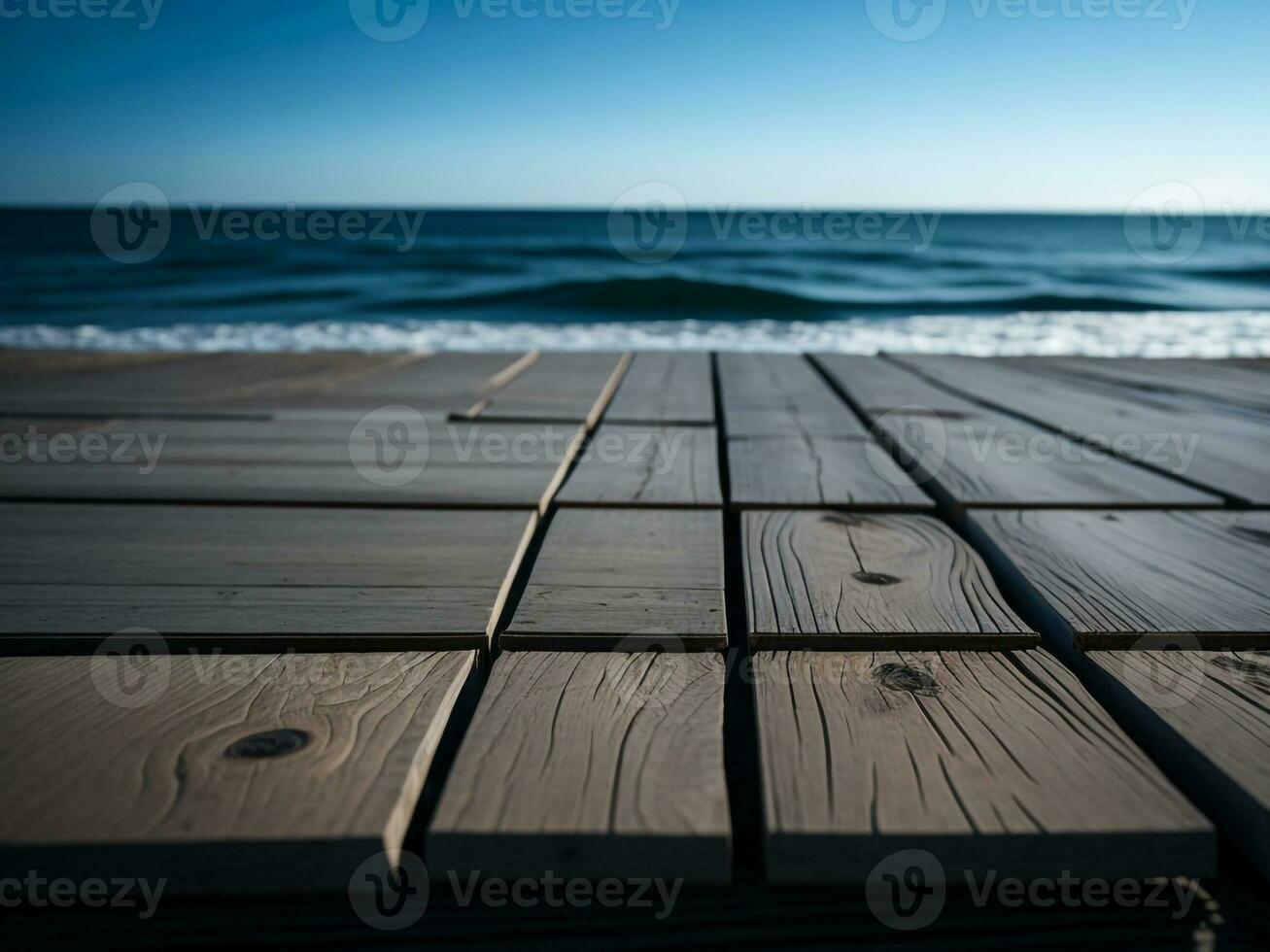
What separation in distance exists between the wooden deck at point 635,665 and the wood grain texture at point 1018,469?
14 mm

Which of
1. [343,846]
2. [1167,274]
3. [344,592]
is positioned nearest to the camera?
[343,846]

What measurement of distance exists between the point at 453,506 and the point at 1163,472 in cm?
132

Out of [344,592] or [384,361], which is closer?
[344,592]

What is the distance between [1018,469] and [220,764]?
4.72ft

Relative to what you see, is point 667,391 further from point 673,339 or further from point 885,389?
point 673,339

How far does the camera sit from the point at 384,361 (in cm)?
306

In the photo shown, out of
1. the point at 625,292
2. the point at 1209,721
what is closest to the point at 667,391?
the point at 1209,721

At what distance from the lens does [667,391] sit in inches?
96.0

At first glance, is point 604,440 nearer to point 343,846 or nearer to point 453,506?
point 453,506

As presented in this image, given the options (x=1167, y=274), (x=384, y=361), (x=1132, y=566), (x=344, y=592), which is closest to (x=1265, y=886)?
(x=1132, y=566)

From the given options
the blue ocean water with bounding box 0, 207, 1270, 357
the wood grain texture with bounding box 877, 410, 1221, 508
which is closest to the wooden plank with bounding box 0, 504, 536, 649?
the wood grain texture with bounding box 877, 410, 1221, 508

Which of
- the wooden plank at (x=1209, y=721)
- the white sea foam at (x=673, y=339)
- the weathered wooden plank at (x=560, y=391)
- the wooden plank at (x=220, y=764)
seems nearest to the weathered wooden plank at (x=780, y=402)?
the weathered wooden plank at (x=560, y=391)

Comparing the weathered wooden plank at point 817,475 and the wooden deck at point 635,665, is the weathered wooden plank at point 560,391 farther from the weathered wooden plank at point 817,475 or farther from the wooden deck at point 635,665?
the weathered wooden plank at point 817,475

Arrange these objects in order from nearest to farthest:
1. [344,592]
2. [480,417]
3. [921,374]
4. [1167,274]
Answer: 1. [344,592]
2. [480,417]
3. [921,374]
4. [1167,274]
